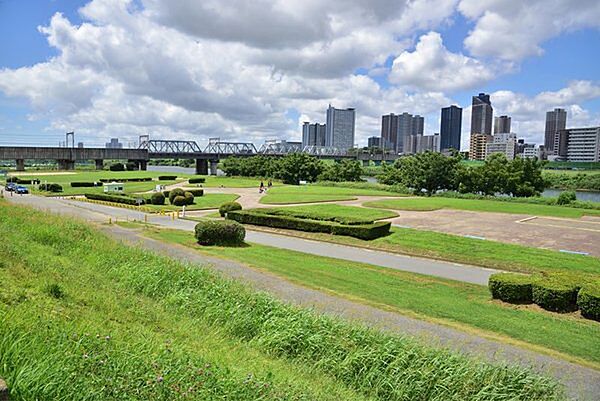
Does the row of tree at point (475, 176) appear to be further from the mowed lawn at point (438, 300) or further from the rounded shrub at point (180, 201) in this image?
the mowed lawn at point (438, 300)

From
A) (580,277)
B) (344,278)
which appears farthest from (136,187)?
(580,277)

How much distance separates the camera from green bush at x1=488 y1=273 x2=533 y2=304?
583 inches

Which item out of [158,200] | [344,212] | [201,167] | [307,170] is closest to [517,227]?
[344,212]

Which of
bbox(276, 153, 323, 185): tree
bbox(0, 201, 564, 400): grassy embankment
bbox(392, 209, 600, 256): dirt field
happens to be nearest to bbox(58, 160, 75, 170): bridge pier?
bbox(276, 153, 323, 185): tree

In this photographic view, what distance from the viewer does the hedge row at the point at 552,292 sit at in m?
13.4

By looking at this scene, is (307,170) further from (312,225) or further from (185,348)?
(185,348)

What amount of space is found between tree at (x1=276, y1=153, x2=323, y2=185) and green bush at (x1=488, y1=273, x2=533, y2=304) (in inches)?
3188

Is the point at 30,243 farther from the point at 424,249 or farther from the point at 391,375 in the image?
the point at 424,249

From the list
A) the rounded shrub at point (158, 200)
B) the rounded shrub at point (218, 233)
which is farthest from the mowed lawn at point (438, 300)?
the rounded shrub at point (158, 200)

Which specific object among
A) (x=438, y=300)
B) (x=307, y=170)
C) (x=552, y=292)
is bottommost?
(x=438, y=300)

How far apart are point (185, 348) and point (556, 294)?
1152 cm

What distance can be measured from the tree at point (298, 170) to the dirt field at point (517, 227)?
55.8 metres

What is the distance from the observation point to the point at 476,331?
11633 mm

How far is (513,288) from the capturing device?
1486 cm
